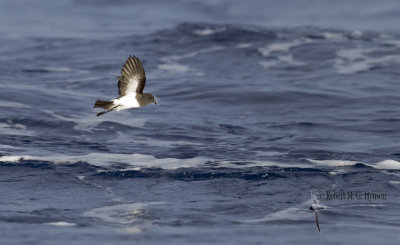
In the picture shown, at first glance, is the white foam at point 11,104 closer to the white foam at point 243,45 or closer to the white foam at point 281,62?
the white foam at point 281,62

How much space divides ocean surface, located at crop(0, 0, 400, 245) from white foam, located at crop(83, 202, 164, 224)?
0.03 metres

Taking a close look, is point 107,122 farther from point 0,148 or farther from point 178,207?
point 178,207

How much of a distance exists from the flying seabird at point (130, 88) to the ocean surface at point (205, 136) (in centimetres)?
168

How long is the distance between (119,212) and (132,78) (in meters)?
2.14

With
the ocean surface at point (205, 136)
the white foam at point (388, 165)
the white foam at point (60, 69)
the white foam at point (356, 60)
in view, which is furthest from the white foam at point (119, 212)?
the white foam at point (356, 60)

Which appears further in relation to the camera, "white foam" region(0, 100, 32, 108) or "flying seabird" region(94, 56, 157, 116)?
"white foam" region(0, 100, 32, 108)

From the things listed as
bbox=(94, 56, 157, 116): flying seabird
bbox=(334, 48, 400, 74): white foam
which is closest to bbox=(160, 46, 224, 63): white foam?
bbox=(334, 48, 400, 74): white foam

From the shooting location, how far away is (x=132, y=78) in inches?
464

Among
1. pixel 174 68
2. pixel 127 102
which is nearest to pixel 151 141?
pixel 127 102

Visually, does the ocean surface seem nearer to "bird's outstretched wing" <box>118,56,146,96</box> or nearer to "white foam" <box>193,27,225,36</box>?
"white foam" <box>193,27,225,36</box>

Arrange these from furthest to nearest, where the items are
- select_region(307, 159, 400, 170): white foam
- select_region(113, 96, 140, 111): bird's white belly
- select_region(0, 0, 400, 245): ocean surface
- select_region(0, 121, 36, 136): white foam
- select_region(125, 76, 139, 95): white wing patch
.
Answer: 1. select_region(0, 121, 36, 136): white foam
2. select_region(307, 159, 400, 170): white foam
3. select_region(113, 96, 140, 111): bird's white belly
4. select_region(125, 76, 139, 95): white wing patch
5. select_region(0, 0, 400, 245): ocean surface

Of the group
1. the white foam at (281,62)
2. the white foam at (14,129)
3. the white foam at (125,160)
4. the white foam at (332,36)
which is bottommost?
the white foam at (125,160)

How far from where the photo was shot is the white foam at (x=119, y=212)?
446 inches

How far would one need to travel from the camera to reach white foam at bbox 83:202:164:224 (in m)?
11.3
